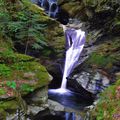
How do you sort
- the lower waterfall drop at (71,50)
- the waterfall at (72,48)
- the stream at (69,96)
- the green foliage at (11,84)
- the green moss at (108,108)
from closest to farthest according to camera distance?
the green moss at (108,108), the green foliage at (11,84), the stream at (69,96), the lower waterfall drop at (71,50), the waterfall at (72,48)

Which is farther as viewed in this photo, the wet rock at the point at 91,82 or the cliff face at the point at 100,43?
the cliff face at the point at 100,43

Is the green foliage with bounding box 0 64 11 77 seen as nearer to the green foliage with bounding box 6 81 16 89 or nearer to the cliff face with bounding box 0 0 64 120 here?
the cliff face with bounding box 0 0 64 120

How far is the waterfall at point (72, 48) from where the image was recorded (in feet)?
84.3

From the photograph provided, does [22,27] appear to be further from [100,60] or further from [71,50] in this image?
[100,60]

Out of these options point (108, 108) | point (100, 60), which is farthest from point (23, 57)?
point (108, 108)

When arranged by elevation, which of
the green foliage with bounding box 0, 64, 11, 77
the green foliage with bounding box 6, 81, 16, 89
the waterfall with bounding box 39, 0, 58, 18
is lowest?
the green foliage with bounding box 6, 81, 16, 89

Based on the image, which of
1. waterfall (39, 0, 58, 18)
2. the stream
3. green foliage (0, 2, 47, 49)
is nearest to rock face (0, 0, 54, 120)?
green foliage (0, 2, 47, 49)

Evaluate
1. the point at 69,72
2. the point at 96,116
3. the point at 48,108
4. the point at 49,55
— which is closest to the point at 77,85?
the point at 69,72

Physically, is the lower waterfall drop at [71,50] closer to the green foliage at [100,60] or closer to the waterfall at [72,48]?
the waterfall at [72,48]

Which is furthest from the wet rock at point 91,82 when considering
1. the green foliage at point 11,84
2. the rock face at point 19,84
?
the green foliage at point 11,84

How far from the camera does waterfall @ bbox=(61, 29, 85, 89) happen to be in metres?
25.7

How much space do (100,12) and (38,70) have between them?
9.63 m

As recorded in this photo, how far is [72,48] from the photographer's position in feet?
87.8

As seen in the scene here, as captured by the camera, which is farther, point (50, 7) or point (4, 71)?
point (50, 7)
